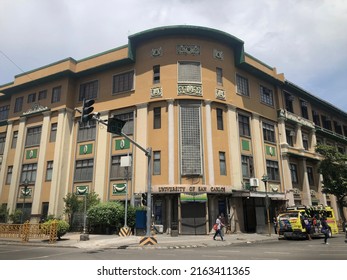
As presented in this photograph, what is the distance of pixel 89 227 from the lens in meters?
26.9

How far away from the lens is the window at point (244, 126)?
3103cm

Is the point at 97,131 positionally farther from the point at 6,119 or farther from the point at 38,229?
the point at 6,119

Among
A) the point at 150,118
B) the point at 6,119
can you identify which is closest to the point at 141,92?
the point at 150,118

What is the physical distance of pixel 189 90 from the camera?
93.2 feet

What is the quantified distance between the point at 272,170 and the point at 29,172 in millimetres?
27395

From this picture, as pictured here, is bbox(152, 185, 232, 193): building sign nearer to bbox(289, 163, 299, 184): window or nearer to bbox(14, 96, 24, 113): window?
bbox(289, 163, 299, 184): window

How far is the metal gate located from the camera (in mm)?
25031

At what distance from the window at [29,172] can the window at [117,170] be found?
10.1 meters

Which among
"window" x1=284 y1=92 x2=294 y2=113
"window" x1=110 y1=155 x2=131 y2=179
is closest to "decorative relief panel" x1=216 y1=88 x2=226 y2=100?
"window" x1=110 y1=155 x2=131 y2=179

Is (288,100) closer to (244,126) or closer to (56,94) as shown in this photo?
(244,126)

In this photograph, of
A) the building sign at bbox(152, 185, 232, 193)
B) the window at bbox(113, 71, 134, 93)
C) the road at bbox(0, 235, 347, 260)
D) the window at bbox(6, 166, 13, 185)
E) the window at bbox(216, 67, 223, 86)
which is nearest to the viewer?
the road at bbox(0, 235, 347, 260)

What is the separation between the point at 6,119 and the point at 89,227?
22.5 meters

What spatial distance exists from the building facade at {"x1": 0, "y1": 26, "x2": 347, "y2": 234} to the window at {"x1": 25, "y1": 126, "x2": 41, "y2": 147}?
182mm

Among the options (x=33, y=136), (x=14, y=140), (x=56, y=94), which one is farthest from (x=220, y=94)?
(x=14, y=140)
